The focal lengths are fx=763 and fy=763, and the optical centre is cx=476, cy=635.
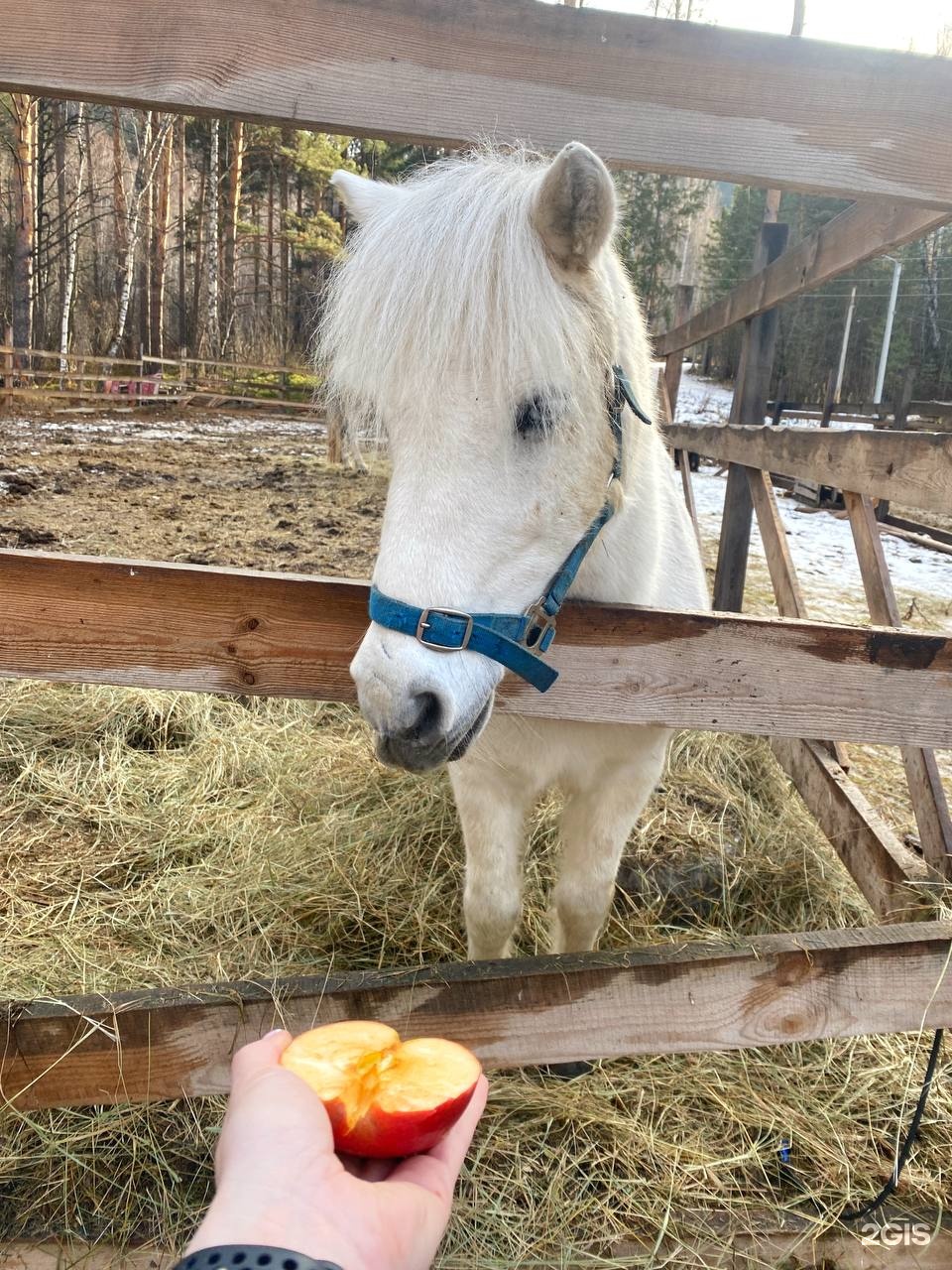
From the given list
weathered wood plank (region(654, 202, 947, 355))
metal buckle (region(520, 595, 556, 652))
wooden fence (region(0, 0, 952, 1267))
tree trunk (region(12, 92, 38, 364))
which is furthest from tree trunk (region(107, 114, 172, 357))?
metal buckle (region(520, 595, 556, 652))

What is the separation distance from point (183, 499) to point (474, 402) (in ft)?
21.0

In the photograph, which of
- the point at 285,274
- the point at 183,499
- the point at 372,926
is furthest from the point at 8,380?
the point at 372,926

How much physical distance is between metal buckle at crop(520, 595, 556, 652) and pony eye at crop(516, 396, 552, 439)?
0.93 feet

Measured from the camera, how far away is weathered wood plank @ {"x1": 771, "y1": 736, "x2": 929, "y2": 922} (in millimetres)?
2395

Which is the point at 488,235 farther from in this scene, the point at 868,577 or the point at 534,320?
the point at 868,577

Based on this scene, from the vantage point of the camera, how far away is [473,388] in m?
1.24

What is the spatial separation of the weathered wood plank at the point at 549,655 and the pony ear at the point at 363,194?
85 cm

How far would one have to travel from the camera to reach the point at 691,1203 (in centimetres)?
178

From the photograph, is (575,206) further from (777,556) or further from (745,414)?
(745,414)

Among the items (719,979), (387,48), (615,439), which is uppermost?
(387,48)

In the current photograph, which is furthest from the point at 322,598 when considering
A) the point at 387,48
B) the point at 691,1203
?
the point at 691,1203

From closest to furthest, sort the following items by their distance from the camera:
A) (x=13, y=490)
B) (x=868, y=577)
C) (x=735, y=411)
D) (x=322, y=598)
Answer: (x=322, y=598), (x=868, y=577), (x=735, y=411), (x=13, y=490)

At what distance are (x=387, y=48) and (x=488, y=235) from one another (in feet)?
1.14

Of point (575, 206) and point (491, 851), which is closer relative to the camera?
point (575, 206)
